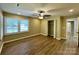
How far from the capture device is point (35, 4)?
184cm

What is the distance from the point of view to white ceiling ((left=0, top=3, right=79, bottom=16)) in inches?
A: 71.2

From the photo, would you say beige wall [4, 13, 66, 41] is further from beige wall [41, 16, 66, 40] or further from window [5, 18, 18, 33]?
window [5, 18, 18, 33]

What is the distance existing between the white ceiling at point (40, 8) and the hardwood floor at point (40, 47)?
62 centimetres

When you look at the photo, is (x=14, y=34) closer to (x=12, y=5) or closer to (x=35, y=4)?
(x=12, y=5)

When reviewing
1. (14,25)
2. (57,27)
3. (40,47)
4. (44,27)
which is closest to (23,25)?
(14,25)

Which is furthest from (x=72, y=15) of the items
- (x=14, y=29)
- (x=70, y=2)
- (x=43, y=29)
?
(x=14, y=29)

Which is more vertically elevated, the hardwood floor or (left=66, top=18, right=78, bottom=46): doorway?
(left=66, top=18, right=78, bottom=46): doorway

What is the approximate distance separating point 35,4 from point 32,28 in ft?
1.87

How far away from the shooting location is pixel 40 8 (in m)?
1.88

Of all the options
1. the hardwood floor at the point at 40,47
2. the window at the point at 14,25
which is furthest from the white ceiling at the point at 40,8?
the hardwood floor at the point at 40,47

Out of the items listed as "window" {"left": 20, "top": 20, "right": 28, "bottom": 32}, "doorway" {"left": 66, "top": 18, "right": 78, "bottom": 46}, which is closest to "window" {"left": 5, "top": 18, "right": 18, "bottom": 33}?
"window" {"left": 20, "top": 20, "right": 28, "bottom": 32}

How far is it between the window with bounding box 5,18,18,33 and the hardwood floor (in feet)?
0.89

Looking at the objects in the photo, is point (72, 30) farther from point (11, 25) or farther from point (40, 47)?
point (11, 25)

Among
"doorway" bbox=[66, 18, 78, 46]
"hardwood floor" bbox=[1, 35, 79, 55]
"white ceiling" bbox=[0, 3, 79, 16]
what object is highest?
"white ceiling" bbox=[0, 3, 79, 16]
